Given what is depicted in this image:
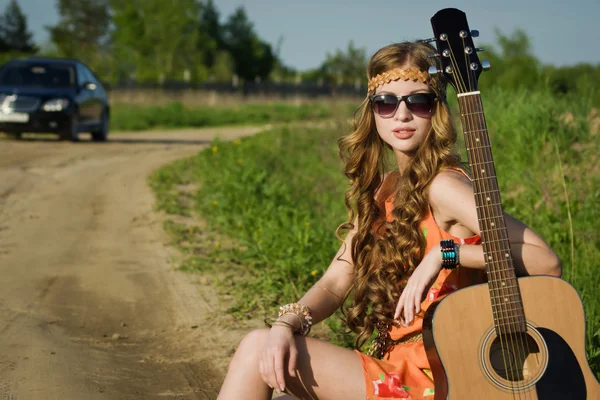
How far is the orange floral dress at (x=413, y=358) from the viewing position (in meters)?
2.51

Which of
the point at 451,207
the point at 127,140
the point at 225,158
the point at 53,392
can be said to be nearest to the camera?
the point at 451,207

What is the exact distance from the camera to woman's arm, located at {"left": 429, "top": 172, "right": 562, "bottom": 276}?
2.43 m

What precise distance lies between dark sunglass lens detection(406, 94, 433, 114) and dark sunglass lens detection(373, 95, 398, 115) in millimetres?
48

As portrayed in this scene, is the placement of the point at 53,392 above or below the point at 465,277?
below

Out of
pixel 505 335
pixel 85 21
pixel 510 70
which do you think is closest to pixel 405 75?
pixel 505 335

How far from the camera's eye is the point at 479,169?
242cm

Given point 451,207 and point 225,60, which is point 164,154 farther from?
point 225,60

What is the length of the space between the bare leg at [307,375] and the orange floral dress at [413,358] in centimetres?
4

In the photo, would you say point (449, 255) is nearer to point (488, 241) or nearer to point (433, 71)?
point (488, 241)

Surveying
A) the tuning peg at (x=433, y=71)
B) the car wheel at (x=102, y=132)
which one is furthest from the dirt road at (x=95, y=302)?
the car wheel at (x=102, y=132)

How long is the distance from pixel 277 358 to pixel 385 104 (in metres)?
0.93

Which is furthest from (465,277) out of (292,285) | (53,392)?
(292,285)

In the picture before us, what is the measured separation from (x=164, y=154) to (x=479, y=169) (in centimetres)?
1019

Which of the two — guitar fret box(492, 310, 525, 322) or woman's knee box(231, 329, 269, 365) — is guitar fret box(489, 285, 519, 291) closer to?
guitar fret box(492, 310, 525, 322)
